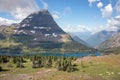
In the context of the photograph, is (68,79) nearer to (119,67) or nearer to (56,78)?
(56,78)

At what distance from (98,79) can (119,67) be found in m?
32.7

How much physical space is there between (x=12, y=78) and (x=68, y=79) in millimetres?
19030

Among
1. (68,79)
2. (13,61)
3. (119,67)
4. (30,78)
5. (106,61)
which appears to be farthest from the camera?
(13,61)

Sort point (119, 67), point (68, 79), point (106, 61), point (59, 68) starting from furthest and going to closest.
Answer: point (106, 61)
point (119, 67)
point (59, 68)
point (68, 79)

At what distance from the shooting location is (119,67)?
3792 inches

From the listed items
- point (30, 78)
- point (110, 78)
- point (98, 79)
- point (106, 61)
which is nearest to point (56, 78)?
point (30, 78)

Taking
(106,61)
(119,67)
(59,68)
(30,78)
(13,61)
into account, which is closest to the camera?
(30,78)

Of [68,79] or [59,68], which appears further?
[59,68]

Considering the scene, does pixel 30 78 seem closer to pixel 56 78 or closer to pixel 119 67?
pixel 56 78

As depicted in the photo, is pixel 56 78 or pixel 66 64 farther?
pixel 66 64

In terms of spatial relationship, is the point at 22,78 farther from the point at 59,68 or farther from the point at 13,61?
the point at 13,61

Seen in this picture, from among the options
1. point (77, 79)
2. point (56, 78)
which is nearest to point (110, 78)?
point (77, 79)

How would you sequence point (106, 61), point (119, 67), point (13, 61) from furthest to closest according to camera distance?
point (13, 61)
point (106, 61)
point (119, 67)

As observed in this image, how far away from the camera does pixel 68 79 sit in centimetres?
6419
